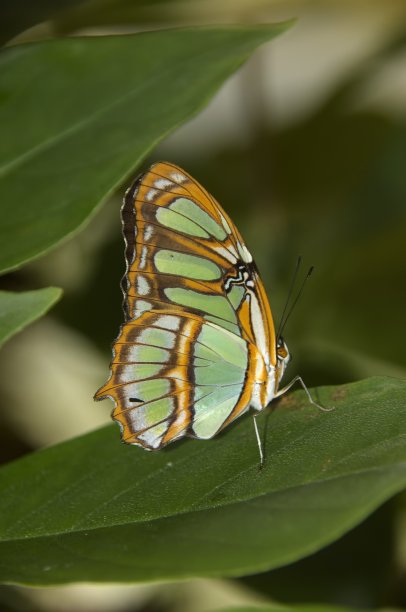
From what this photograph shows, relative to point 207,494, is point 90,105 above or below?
above

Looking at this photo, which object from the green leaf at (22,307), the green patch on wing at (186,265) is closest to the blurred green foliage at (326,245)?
the green patch on wing at (186,265)

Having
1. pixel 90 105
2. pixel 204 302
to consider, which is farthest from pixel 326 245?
pixel 90 105

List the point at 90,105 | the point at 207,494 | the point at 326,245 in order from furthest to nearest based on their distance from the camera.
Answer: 1. the point at 326,245
2. the point at 90,105
3. the point at 207,494

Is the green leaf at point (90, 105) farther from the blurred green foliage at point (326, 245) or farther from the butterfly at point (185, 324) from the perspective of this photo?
the blurred green foliage at point (326, 245)

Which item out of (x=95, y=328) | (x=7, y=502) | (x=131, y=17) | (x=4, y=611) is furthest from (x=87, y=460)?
(x=131, y=17)

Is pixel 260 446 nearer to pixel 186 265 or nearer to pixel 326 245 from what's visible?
pixel 186 265

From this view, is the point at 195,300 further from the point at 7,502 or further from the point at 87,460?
the point at 7,502

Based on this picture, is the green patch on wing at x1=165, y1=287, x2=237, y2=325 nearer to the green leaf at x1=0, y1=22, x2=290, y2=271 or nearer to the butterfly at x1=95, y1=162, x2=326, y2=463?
the butterfly at x1=95, y1=162, x2=326, y2=463
